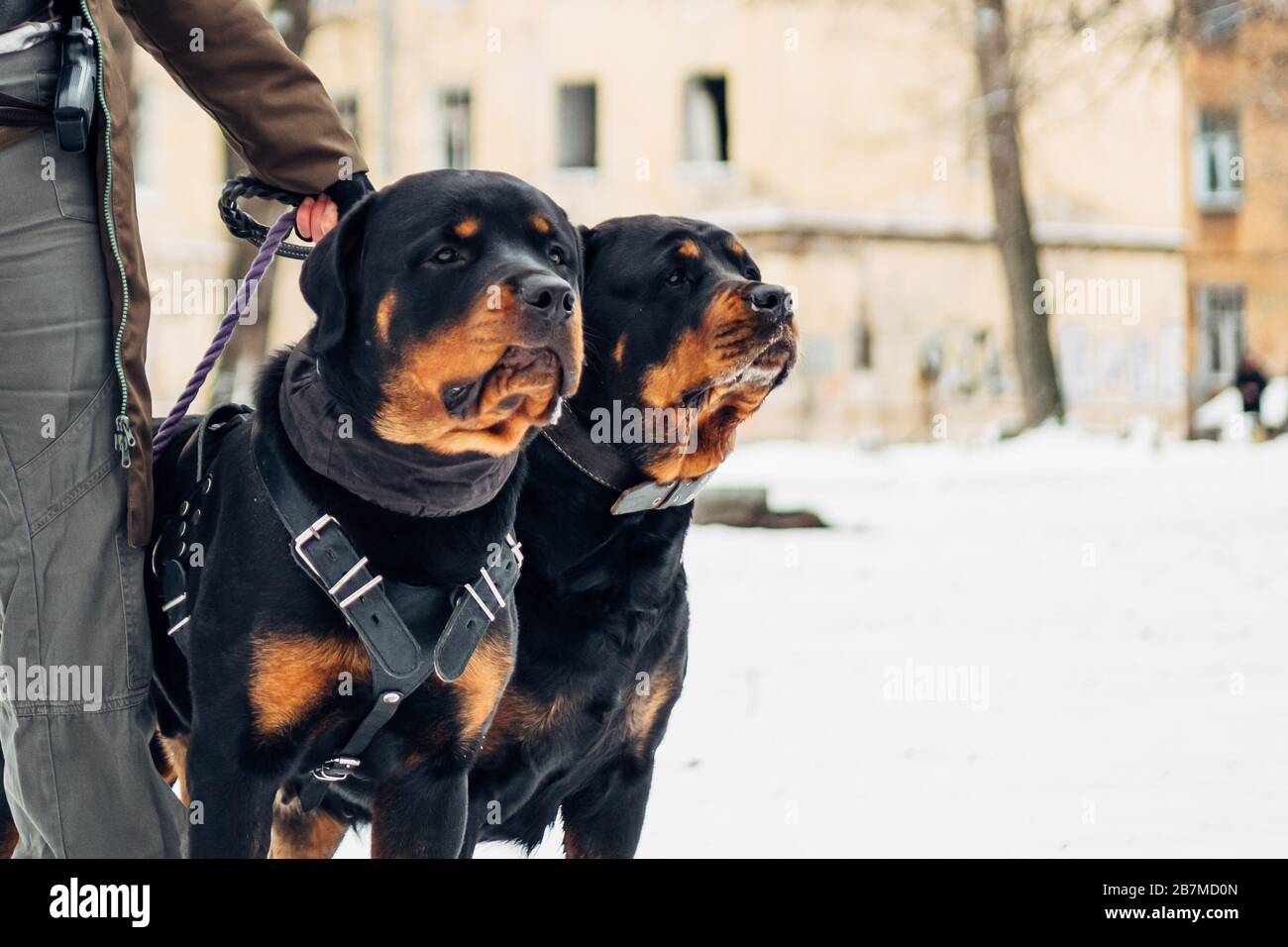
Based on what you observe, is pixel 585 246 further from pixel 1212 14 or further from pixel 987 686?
pixel 1212 14

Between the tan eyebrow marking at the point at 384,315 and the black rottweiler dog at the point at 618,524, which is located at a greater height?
the tan eyebrow marking at the point at 384,315

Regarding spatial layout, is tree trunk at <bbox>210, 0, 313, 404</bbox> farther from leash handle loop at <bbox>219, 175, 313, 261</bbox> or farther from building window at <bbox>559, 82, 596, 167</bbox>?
building window at <bbox>559, 82, 596, 167</bbox>

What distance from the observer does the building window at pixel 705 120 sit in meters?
25.2

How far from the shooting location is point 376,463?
2.96m

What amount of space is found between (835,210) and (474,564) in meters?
22.5

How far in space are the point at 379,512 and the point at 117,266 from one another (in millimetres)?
658

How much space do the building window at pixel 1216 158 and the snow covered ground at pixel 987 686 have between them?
1730 cm

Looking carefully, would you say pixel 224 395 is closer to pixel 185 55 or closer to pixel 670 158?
pixel 185 55

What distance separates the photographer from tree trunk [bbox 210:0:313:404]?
13383mm

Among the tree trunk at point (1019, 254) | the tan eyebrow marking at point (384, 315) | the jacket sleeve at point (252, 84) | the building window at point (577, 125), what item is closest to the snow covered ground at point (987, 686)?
the tan eyebrow marking at point (384, 315)

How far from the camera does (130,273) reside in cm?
297

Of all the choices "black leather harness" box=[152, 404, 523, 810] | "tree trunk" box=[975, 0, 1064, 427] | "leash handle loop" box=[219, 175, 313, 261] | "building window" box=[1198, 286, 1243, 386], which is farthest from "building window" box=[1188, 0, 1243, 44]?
"building window" box=[1198, 286, 1243, 386]

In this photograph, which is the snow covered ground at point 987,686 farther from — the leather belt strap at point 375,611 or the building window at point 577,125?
the building window at point 577,125
